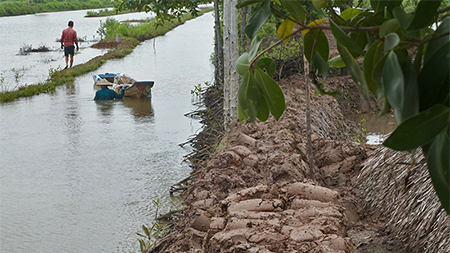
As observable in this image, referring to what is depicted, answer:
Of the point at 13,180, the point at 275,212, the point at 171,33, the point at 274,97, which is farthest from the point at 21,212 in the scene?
the point at 171,33

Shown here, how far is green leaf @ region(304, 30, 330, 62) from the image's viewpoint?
1.12m

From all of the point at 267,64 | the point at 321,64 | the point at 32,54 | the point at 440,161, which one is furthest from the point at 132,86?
the point at 32,54

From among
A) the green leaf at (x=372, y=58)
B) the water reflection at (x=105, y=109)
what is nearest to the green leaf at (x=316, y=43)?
the green leaf at (x=372, y=58)

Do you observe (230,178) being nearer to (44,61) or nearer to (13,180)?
(13,180)

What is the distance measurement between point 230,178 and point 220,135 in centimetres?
280

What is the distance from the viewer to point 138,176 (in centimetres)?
681

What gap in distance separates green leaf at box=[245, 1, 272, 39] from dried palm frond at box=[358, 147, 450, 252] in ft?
6.33

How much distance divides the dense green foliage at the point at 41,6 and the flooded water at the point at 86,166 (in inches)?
1567

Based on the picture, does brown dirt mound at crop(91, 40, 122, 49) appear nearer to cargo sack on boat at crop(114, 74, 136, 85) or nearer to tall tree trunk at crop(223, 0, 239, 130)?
cargo sack on boat at crop(114, 74, 136, 85)

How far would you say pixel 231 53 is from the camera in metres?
6.38

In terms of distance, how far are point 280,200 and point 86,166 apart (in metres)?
4.68

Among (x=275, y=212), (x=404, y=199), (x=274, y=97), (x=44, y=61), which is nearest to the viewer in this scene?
(x=274, y=97)

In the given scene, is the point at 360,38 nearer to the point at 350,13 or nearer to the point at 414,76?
the point at 350,13

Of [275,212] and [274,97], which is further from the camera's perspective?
[275,212]
